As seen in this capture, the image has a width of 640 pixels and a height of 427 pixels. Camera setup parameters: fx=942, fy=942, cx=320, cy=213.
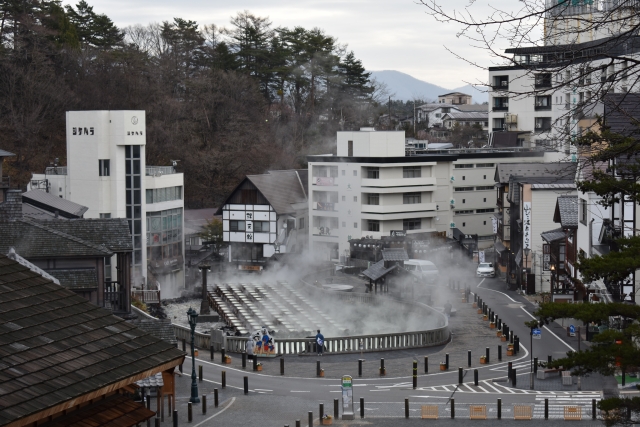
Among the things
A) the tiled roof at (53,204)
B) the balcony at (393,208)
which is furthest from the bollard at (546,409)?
the balcony at (393,208)

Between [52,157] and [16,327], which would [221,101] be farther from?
[16,327]

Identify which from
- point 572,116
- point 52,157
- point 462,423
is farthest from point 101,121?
point 572,116

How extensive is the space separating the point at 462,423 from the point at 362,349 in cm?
970

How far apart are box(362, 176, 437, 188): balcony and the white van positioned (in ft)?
28.4

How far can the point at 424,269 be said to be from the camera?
4950 cm

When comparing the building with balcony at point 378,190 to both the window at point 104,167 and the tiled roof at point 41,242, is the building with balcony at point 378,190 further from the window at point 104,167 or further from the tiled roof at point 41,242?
the tiled roof at point 41,242

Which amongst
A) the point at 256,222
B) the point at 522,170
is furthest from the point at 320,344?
the point at 256,222

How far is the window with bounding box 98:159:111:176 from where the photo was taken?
4872 centimetres

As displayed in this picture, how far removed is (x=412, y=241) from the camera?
180ft

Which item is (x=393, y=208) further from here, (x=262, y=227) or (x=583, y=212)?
(x=583, y=212)

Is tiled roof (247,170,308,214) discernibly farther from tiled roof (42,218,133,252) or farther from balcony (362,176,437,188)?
tiled roof (42,218,133,252)

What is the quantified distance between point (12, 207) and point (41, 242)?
2.34 m

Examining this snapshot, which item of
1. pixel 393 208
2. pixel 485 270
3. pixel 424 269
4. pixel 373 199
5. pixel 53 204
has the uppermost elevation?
pixel 53 204

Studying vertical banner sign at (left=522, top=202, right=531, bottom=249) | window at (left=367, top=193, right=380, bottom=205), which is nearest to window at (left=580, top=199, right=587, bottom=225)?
vertical banner sign at (left=522, top=202, right=531, bottom=249)
